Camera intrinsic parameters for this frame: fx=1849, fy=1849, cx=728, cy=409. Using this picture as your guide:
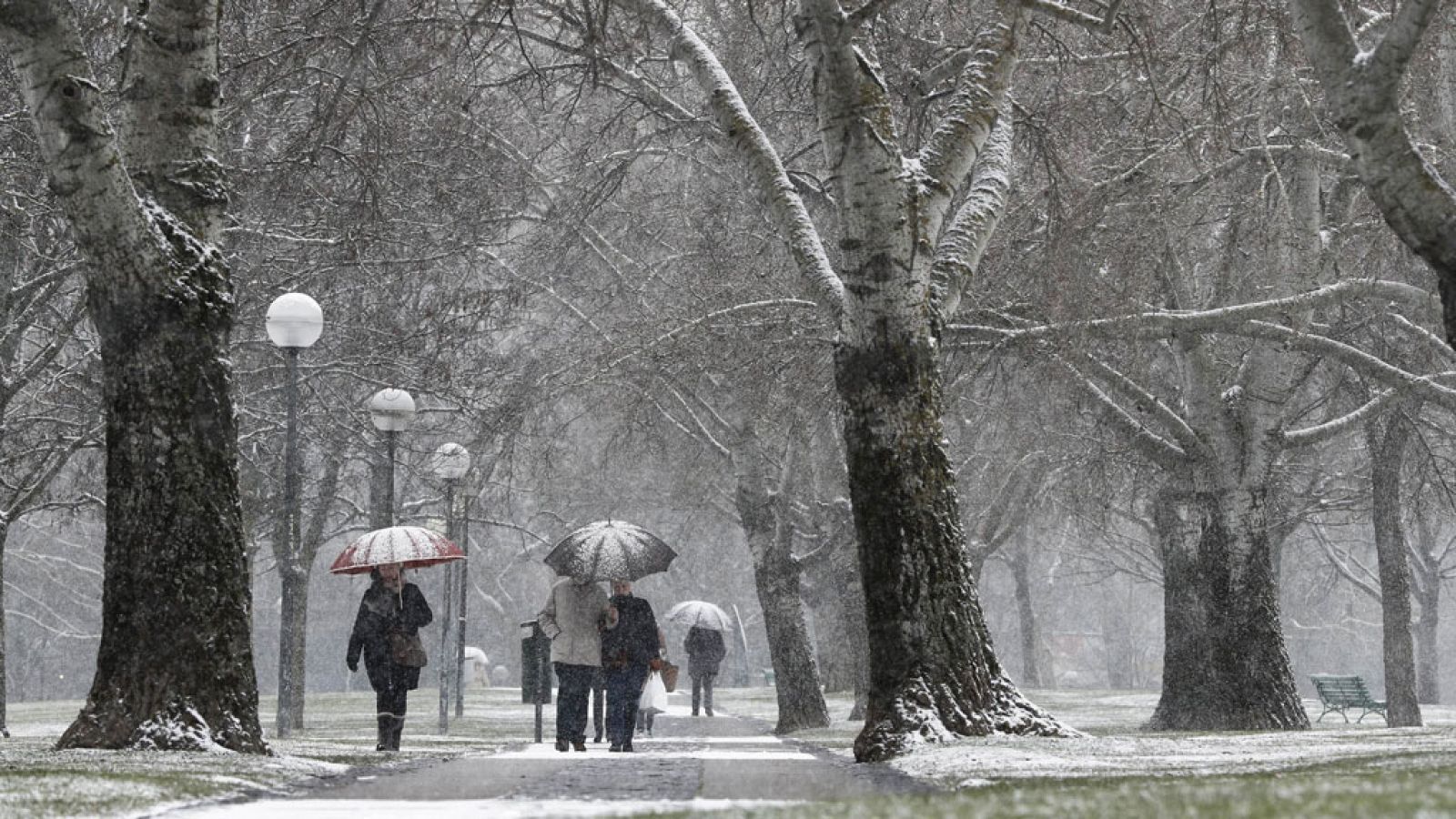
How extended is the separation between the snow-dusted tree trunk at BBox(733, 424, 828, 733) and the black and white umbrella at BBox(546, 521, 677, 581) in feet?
26.2

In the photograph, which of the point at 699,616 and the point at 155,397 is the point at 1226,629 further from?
the point at 155,397

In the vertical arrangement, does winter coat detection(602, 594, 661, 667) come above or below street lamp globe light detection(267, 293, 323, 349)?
below

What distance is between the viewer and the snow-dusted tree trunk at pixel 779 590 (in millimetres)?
25703

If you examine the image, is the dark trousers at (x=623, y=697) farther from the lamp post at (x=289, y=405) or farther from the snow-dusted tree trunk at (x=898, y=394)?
the snow-dusted tree trunk at (x=898, y=394)

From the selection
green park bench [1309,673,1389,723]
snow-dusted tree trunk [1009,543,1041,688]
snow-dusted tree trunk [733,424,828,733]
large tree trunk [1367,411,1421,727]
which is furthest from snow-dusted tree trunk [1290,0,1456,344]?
snow-dusted tree trunk [1009,543,1041,688]

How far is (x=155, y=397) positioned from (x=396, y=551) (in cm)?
550

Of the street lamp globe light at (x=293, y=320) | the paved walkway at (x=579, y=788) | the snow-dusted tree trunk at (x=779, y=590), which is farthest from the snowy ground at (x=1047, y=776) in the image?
the snow-dusted tree trunk at (x=779, y=590)

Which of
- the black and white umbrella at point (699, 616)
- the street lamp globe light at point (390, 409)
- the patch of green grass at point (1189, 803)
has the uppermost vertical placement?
the street lamp globe light at point (390, 409)

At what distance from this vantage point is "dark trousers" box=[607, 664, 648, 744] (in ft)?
56.0

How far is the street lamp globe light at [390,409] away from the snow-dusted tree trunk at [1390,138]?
1283 centimetres

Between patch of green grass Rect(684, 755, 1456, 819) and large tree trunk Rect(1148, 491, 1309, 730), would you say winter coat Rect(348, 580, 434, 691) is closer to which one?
patch of green grass Rect(684, 755, 1456, 819)

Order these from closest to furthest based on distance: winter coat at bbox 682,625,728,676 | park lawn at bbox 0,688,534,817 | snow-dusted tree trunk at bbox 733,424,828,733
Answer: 1. park lawn at bbox 0,688,534,817
2. snow-dusted tree trunk at bbox 733,424,828,733
3. winter coat at bbox 682,625,728,676

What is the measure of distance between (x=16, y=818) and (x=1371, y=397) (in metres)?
20.2

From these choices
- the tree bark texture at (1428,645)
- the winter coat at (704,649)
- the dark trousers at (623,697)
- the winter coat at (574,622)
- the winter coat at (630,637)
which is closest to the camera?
the winter coat at (574,622)
